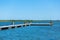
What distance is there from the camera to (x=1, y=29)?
21.2m

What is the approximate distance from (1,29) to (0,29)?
1.45ft

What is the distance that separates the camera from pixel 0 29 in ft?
68.3
